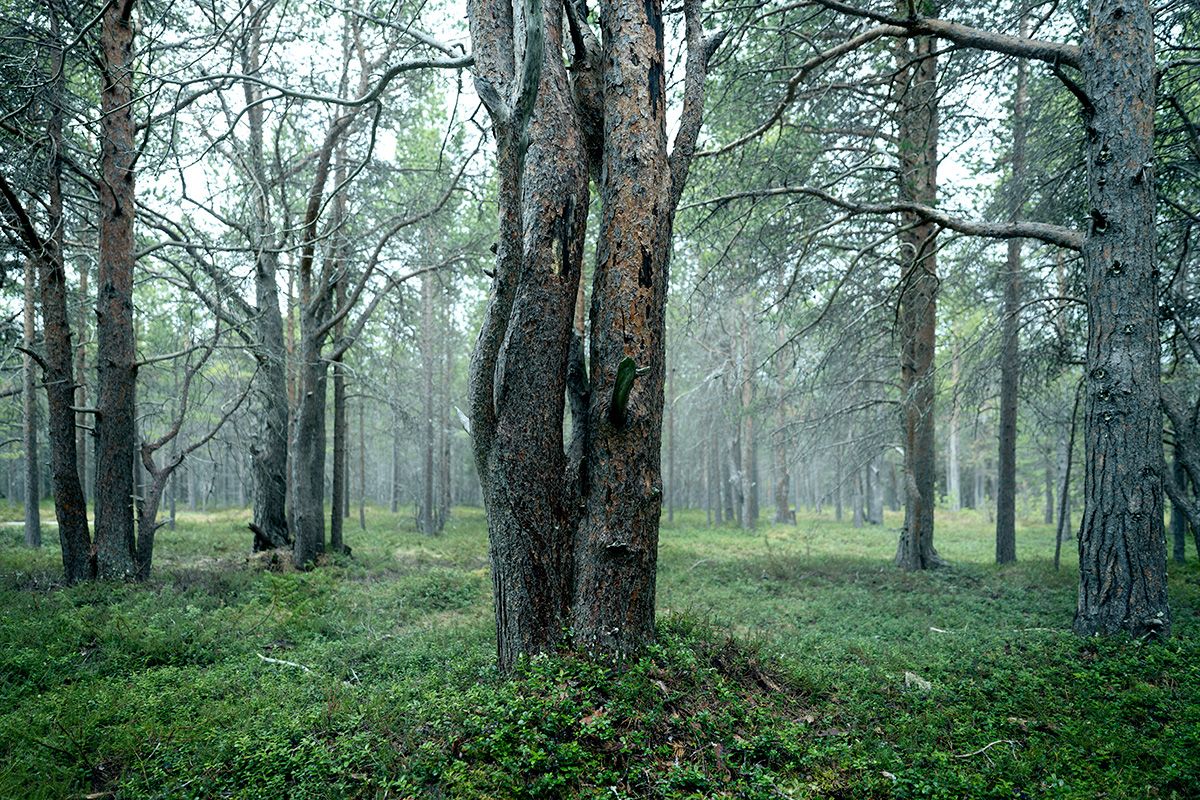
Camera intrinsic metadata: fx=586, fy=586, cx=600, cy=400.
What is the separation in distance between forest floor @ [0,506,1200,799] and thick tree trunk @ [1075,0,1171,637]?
2.21 ft

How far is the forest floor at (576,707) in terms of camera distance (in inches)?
116

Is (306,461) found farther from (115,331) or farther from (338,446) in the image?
(115,331)

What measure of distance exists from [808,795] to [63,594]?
8.23m

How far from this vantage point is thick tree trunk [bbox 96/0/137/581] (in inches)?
308

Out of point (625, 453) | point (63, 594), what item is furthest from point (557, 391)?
point (63, 594)

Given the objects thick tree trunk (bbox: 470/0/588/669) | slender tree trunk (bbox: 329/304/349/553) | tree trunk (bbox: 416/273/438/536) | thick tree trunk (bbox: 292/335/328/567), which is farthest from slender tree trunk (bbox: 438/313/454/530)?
thick tree trunk (bbox: 470/0/588/669)

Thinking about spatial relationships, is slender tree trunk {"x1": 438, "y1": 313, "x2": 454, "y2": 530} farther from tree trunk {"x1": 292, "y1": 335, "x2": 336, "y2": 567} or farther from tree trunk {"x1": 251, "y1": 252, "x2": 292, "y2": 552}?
tree trunk {"x1": 292, "y1": 335, "x2": 336, "y2": 567}

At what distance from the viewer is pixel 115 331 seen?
8.00m

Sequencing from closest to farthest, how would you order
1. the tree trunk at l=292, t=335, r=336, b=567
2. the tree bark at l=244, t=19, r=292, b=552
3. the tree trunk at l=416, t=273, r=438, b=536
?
1. the tree trunk at l=292, t=335, r=336, b=567
2. the tree bark at l=244, t=19, r=292, b=552
3. the tree trunk at l=416, t=273, r=438, b=536

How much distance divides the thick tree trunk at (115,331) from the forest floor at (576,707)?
94 centimetres

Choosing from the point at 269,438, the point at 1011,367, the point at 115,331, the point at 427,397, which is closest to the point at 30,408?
the point at 269,438

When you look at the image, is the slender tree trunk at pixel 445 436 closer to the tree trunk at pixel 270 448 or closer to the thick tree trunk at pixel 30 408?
the tree trunk at pixel 270 448

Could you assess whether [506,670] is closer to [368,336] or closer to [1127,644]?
[1127,644]

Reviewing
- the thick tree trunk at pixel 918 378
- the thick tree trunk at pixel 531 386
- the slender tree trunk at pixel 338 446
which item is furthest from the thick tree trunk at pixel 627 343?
the slender tree trunk at pixel 338 446
